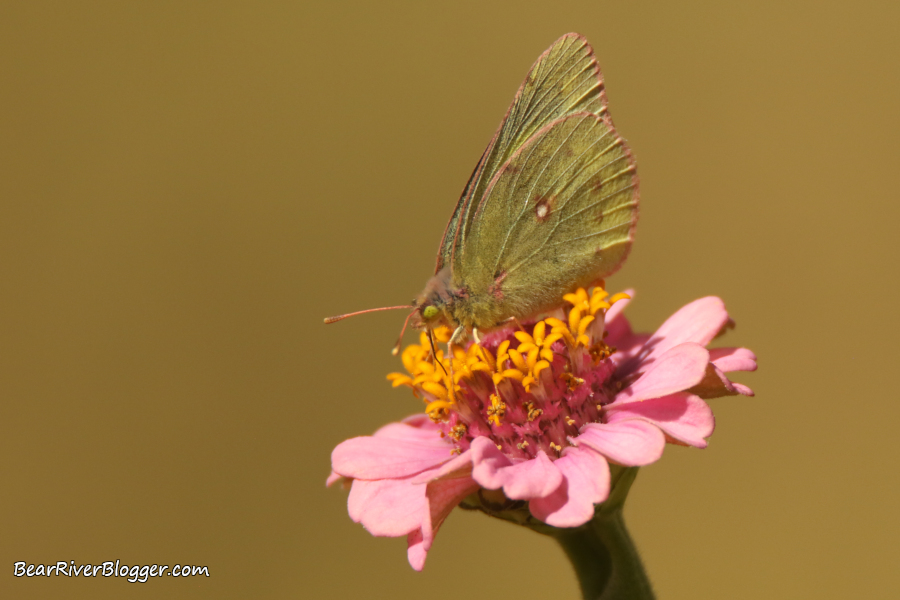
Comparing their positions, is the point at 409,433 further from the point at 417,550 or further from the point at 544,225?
the point at 544,225

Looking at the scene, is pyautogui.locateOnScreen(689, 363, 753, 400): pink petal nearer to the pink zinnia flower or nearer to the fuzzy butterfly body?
the pink zinnia flower

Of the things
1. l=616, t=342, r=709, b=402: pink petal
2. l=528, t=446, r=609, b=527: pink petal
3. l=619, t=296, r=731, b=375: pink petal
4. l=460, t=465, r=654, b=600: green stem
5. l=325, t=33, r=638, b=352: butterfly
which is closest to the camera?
l=528, t=446, r=609, b=527: pink petal

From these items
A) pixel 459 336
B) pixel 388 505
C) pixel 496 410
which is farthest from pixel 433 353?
pixel 388 505

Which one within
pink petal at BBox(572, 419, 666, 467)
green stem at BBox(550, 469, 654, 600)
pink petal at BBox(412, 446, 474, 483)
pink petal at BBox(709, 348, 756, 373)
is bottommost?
green stem at BBox(550, 469, 654, 600)

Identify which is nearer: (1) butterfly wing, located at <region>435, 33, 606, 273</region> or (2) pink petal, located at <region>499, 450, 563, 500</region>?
(2) pink petal, located at <region>499, 450, 563, 500</region>

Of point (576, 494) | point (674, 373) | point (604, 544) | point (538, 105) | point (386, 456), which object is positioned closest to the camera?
point (576, 494)

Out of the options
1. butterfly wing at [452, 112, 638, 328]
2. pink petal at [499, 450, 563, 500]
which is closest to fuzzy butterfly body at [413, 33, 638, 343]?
butterfly wing at [452, 112, 638, 328]

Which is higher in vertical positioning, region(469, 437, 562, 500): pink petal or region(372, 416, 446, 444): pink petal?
region(372, 416, 446, 444): pink petal
